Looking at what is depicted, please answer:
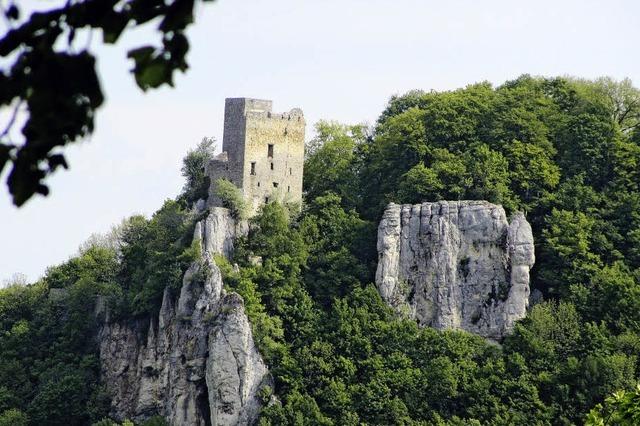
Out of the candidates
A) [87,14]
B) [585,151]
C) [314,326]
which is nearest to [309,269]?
[314,326]

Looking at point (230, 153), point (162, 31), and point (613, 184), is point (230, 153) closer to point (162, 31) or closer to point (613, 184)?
point (613, 184)

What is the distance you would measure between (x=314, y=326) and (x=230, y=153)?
21.2 ft

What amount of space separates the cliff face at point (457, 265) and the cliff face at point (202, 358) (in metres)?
5.02

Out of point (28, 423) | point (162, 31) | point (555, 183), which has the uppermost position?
point (555, 183)

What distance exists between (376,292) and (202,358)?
5.77 meters

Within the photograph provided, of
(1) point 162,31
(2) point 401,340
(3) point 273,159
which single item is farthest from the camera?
(3) point 273,159

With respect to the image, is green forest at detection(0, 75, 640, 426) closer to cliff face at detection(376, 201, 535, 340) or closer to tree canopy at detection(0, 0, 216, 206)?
cliff face at detection(376, 201, 535, 340)

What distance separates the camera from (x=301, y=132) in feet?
176

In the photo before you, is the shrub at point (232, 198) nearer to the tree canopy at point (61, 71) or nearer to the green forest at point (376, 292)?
the green forest at point (376, 292)

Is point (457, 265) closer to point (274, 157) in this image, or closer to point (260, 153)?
point (274, 157)

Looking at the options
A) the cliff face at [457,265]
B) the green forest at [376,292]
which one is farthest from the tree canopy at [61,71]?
the cliff face at [457,265]

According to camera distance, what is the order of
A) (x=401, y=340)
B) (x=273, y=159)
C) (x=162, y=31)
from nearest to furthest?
1. (x=162, y=31)
2. (x=401, y=340)
3. (x=273, y=159)

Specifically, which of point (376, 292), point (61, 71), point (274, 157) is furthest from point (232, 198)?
point (61, 71)

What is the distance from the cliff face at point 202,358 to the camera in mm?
48781
